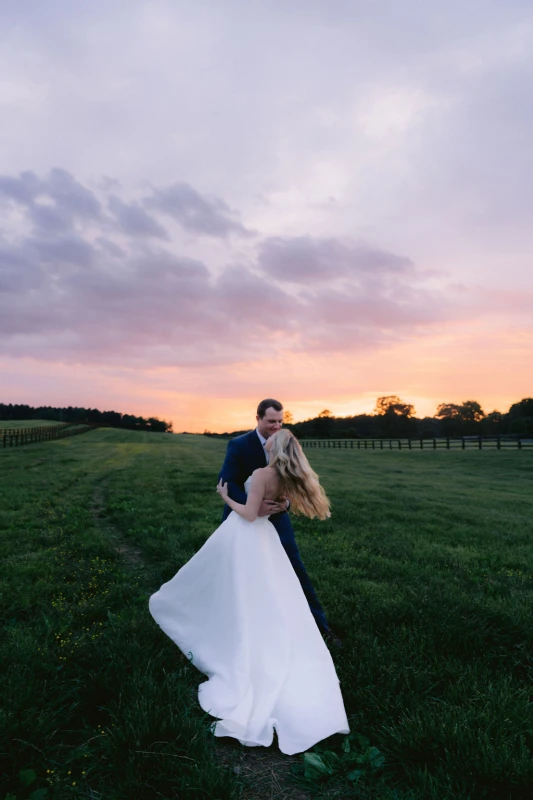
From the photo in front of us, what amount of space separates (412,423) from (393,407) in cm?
1482

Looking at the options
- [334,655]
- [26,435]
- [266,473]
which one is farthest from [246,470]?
[26,435]

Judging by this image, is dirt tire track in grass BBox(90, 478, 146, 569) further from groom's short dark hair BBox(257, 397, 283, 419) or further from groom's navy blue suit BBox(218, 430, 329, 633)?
Answer: groom's short dark hair BBox(257, 397, 283, 419)

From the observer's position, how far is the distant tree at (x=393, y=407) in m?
136

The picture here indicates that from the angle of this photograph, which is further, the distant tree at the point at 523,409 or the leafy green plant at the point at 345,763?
the distant tree at the point at 523,409

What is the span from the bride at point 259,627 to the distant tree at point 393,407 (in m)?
134

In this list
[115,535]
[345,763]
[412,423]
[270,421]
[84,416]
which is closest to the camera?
[345,763]

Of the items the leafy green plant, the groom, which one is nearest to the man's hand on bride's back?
the groom

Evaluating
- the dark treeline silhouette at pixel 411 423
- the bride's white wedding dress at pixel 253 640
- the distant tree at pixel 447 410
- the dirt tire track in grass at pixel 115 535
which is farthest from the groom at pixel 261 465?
the distant tree at pixel 447 410

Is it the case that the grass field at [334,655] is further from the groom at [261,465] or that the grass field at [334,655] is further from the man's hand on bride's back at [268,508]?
the man's hand on bride's back at [268,508]

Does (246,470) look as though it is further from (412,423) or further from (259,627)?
(412,423)

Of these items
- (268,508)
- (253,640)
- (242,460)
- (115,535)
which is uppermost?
(242,460)

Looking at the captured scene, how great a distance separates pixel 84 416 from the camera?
14362 cm

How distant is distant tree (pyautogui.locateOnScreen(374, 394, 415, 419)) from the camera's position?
136375 mm

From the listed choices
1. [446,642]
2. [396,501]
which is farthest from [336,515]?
[446,642]
